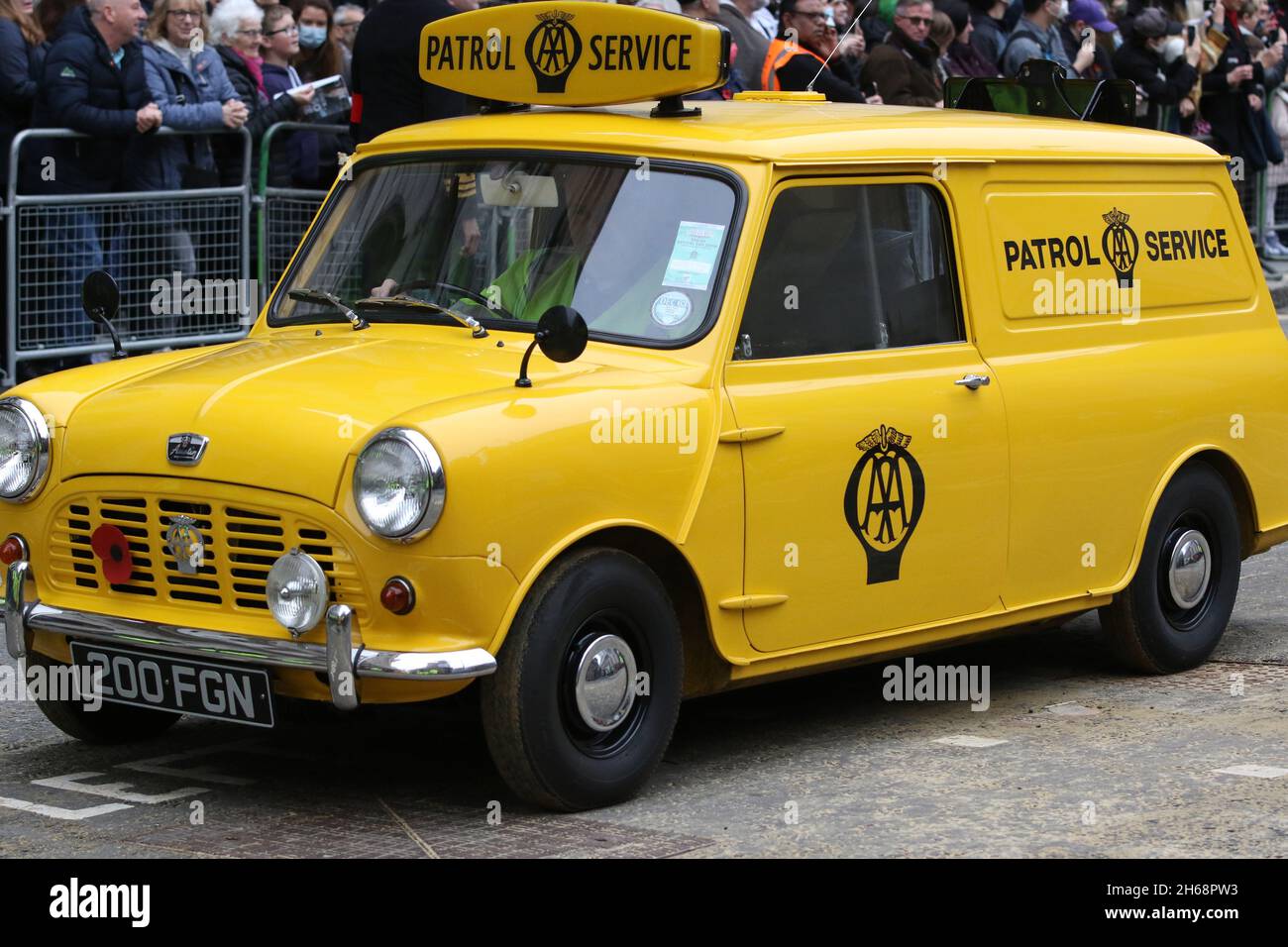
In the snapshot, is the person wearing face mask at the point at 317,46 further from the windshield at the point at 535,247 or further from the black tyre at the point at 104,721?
the black tyre at the point at 104,721

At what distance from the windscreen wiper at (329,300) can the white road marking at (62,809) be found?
5.32 ft

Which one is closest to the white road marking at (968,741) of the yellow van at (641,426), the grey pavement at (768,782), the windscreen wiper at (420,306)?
the grey pavement at (768,782)

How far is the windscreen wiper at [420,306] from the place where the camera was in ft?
21.0

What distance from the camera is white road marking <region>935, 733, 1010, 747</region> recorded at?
6723 mm

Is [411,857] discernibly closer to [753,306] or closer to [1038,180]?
[753,306]

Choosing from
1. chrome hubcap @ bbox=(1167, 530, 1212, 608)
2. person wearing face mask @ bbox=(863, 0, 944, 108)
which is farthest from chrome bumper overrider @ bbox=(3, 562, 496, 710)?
person wearing face mask @ bbox=(863, 0, 944, 108)

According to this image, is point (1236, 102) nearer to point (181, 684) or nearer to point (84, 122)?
point (84, 122)

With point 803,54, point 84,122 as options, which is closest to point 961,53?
point 803,54

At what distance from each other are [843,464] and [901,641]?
0.65 meters

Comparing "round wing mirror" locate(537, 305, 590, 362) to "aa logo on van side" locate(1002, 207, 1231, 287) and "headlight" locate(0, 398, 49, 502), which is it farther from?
"aa logo on van side" locate(1002, 207, 1231, 287)

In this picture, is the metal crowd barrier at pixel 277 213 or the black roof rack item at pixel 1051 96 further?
the metal crowd barrier at pixel 277 213

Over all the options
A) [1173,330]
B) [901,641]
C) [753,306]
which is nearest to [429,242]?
[753,306]

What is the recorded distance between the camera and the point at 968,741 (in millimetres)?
6762

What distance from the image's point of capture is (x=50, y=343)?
36.9 ft
